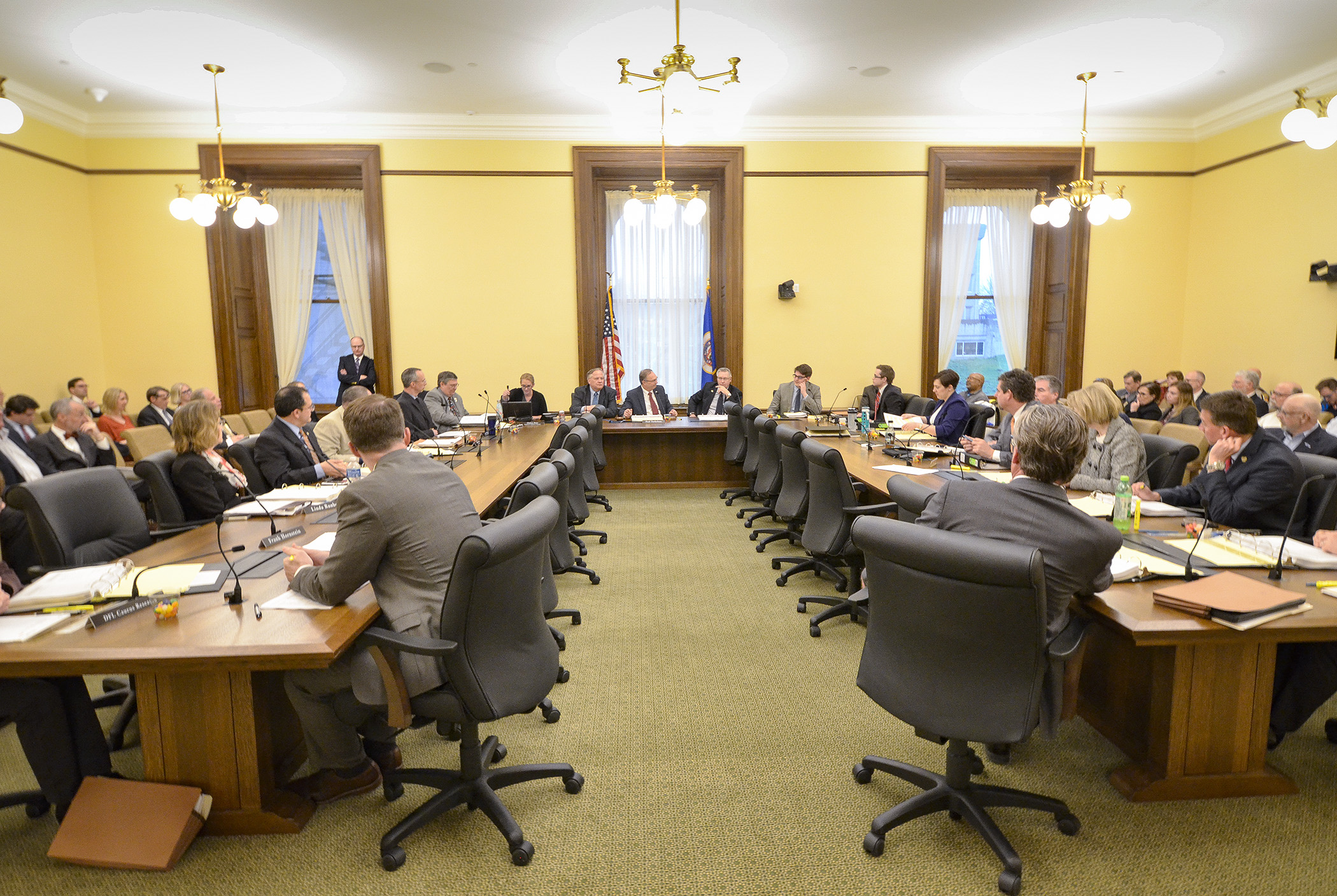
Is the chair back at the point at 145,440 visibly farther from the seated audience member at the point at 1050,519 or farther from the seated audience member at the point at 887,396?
the seated audience member at the point at 887,396

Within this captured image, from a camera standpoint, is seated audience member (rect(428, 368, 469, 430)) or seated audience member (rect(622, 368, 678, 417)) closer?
seated audience member (rect(428, 368, 469, 430))

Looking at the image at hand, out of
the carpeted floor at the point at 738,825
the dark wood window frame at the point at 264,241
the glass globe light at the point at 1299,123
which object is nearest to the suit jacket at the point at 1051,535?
the carpeted floor at the point at 738,825

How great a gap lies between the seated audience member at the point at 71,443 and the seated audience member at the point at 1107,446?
6277 millimetres

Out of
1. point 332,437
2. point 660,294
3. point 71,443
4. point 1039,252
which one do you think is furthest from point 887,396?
point 71,443

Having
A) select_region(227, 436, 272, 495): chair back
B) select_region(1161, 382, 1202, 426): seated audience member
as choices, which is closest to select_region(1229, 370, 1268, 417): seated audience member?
select_region(1161, 382, 1202, 426): seated audience member

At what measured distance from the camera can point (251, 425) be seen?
783cm

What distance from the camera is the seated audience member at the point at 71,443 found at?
5395 millimetres

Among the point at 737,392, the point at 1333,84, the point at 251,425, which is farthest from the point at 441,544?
the point at 1333,84

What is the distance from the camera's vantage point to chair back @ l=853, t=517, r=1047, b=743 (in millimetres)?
1725

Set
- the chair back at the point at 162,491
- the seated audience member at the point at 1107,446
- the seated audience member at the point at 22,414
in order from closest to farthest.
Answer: the chair back at the point at 162,491
the seated audience member at the point at 1107,446
the seated audience member at the point at 22,414

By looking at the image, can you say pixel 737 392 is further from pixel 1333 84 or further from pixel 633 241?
pixel 1333 84

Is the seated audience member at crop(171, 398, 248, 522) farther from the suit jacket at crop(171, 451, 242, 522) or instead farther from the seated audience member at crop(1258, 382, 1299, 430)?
the seated audience member at crop(1258, 382, 1299, 430)

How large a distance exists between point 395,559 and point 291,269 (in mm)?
8213

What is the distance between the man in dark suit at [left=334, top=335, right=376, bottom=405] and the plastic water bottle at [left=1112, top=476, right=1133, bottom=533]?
7406 mm
